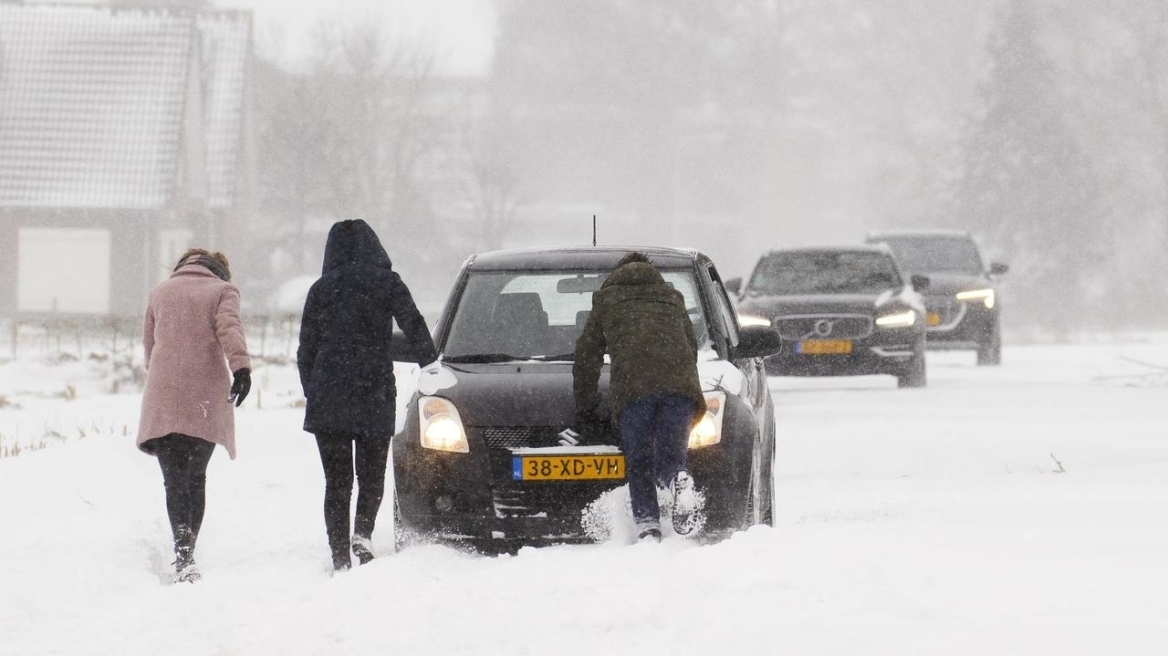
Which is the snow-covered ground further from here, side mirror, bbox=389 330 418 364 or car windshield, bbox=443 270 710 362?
car windshield, bbox=443 270 710 362

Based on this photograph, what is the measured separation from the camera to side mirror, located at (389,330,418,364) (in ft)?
24.7

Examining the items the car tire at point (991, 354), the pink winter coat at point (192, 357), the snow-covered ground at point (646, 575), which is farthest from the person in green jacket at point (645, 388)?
the car tire at point (991, 354)

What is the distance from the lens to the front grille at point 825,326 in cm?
1758

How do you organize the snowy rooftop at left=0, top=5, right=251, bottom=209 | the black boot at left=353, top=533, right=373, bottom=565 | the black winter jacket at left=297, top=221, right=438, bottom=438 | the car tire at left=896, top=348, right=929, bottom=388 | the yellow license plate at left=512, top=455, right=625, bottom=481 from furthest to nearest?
Result: the snowy rooftop at left=0, top=5, right=251, bottom=209 < the car tire at left=896, top=348, right=929, bottom=388 < the black boot at left=353, top=533, right=373, bottom=565 < the black winter jacket at left=297, top=221, right=438, bottom=438 < the yellow license plate at left=512, top=455, right=625, bottom=481

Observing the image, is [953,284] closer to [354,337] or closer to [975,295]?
[975,295]

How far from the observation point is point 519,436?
23.7 feet

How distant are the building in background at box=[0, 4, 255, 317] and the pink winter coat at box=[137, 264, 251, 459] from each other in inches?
1452

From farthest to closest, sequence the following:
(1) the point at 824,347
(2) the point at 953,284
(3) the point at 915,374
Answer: (2) the point at 953,284 → (3) the point at 915,374 → (1) the point at 824,347

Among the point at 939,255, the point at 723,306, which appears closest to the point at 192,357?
the point at 723,306

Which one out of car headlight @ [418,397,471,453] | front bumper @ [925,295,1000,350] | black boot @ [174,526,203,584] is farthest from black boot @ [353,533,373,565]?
front bumper @ [925,295,1000,350]

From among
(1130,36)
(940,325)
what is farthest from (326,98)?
(940,325)

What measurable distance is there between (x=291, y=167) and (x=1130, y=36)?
31.0 meters

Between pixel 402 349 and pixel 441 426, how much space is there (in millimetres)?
459

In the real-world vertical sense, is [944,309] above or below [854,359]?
above
